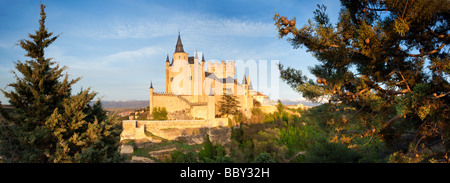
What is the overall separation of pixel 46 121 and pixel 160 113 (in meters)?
22.4

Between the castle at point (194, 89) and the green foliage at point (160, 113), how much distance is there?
41cm

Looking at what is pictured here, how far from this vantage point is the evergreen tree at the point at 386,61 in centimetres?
491

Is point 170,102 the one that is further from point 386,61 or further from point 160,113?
point 386,61

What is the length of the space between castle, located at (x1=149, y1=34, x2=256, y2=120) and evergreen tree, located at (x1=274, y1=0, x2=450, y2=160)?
895 inches

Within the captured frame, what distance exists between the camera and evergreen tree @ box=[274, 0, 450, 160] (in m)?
4.91

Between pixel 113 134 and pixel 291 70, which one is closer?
pixel 291 70

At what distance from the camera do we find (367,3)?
6.30m

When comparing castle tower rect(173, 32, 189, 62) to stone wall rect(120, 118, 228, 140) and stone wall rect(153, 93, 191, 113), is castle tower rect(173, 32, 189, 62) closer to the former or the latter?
stone wall rect(153, 93, 191, 113)

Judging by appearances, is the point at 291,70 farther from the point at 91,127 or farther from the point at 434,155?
the point at 91,127

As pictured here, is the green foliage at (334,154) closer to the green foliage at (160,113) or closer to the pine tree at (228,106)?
the pine tree at (228,106)

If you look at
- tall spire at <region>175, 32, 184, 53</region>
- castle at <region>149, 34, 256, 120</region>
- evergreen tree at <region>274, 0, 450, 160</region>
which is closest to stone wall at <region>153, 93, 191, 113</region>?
castle at <region>149, 34, 256, 120</region>

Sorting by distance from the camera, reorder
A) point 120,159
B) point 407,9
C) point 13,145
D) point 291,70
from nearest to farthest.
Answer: point 407,9
point 291,70
point 13,145
point 120,159

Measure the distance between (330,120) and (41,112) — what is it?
950 cm
